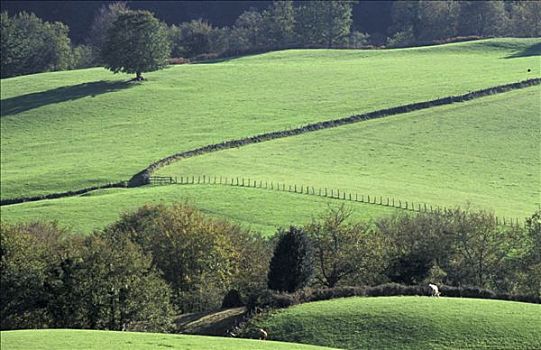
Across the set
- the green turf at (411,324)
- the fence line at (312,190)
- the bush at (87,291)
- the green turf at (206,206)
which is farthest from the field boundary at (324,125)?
the green turf at (411,324)

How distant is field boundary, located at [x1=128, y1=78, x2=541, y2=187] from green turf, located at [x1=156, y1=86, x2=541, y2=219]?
1.07 meters

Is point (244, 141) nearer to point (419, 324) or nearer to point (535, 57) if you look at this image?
point (535, 57)

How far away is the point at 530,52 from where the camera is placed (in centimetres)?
12094

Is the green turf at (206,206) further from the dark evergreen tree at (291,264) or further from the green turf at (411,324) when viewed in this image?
the green turf at (411,324)

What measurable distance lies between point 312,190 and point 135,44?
46.8 metres

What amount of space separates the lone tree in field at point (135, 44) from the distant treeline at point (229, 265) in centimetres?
5478

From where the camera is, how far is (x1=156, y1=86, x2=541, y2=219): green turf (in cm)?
7419

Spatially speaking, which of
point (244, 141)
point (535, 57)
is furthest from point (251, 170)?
point (535, 57)

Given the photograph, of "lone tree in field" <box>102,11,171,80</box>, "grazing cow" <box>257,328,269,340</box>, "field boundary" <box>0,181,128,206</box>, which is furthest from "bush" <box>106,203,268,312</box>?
"lone tree in field" <box>102,11,171,80</box>

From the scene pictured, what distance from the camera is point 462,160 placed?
82688 mm

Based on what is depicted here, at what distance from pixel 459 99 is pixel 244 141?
20646 millimetres

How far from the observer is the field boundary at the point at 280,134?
8000 centimetres

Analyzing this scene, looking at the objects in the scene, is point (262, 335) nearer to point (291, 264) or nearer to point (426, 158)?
point (291, 264)

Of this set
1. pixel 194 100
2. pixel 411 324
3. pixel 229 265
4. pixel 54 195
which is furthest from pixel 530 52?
pixel 411 324
